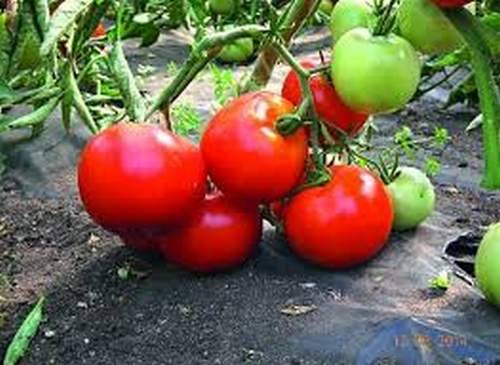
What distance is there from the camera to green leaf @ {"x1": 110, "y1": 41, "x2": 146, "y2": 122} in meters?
1.23

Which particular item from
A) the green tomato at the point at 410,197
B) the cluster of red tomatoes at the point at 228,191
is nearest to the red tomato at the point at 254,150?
the cluster of red tomatoes at the point at 228,191

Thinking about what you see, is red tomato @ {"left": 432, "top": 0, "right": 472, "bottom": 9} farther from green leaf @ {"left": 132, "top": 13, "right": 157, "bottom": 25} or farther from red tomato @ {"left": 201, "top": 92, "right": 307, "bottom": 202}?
green leaf @ {"left": 132, "top": 13, "right": 157, "bottom": 25}

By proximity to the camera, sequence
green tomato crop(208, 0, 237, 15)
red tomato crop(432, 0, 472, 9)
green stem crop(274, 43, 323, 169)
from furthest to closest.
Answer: green tomato crop(208, 0, 237, 15) < green stem crop(274, 43, 323, 169) < red tomato crop(432, 0, 472, 9)

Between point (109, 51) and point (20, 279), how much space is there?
0.37 meters

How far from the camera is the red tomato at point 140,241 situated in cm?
133

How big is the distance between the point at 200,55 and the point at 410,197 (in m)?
0.38

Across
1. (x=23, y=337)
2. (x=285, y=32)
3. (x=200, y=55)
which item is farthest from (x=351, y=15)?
(x=23, y=337)

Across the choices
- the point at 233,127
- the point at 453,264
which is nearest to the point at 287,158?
the point at 233,127

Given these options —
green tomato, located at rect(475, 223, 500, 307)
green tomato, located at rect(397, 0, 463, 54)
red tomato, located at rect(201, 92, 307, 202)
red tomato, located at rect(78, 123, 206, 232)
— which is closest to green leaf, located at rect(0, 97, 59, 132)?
red tomato, located at rect(78, 123, 206, 232)

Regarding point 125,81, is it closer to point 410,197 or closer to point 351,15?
point 351,15

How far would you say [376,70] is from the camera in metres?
1.14

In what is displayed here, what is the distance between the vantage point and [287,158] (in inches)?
49.5

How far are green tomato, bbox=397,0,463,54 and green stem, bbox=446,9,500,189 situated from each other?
0.09 ft

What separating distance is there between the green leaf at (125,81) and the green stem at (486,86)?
410 millimetres
